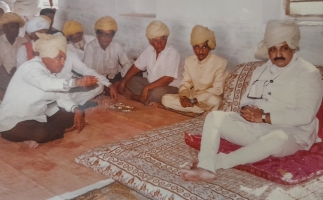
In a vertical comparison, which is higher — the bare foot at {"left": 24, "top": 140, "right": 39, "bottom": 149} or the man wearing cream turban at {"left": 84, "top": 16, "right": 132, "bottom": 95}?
the man wearing cream turban at {"left": 84, "top": 16, "right": 132, "bottom": 95}

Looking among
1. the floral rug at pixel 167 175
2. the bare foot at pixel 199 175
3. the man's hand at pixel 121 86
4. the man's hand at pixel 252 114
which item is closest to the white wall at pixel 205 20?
the man's hand at pixel 121 86

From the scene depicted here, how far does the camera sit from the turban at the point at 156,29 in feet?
Result: 10.8

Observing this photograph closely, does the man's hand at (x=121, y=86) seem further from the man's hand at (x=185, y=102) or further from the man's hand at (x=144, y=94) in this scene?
the man's hand at (x=185, y=102)

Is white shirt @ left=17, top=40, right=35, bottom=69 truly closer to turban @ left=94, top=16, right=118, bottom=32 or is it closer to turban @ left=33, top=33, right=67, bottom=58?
turban @ left=33, top=33, right=67, bottom=58

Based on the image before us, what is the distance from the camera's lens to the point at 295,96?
1.96 meters

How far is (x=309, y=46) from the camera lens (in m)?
2.33

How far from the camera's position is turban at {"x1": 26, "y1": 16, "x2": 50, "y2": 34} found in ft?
8.64

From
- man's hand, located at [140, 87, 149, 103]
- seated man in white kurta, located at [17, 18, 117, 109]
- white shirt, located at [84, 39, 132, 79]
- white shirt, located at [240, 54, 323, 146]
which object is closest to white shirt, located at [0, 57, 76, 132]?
seated man in white kurta, located at [17, 18, 117, 109]

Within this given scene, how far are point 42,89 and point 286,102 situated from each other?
1620 millimetres

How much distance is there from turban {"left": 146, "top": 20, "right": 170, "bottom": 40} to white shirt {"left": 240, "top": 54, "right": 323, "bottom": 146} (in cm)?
143

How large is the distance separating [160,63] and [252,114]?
5.64 ft

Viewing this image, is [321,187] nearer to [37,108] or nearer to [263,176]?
[263,176]

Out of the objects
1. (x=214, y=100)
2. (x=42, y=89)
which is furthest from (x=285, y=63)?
(x=42, y=89)

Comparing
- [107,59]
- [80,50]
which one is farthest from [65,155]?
[107,59]
